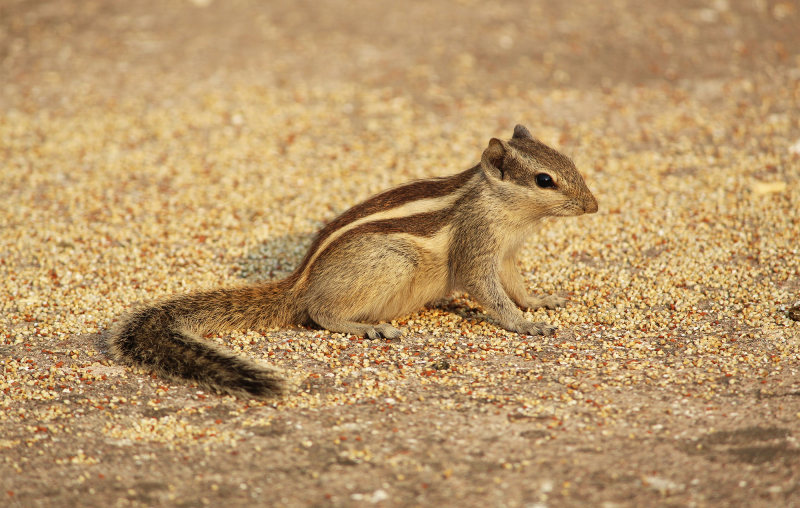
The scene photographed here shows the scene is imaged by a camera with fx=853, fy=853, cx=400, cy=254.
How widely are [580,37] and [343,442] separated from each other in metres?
7.34

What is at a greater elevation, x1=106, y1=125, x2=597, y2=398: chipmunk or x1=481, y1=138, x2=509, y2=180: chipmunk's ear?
x1=481, y1=138, x2=509, y2=180: chipmunk's ear

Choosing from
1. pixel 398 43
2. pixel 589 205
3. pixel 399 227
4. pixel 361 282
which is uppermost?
pixel 398 43

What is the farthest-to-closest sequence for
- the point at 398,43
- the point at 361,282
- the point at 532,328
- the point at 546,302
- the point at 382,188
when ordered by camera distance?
the point at 398,43 → the point at 382,188 → the point at 546,302 → the point at 532,328 → the point at 361,282

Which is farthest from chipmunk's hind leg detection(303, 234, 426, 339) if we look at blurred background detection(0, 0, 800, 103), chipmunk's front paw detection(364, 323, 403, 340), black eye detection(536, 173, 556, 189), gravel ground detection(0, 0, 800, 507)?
blurred background detection(0, 0, 800, 103)

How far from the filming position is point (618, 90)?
30.2 ft

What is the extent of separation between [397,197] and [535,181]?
84 centimetres

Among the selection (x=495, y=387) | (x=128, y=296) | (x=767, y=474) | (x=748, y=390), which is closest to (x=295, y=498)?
(x=495, y=387)

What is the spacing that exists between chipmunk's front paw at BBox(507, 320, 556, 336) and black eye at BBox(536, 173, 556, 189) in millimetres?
833

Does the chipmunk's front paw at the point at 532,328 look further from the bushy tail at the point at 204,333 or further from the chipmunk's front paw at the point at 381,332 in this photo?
the bushy tail at the point at 204,333

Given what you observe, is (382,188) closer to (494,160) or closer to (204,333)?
(494,160)

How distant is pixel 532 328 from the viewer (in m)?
5.17

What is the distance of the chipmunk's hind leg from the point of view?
5.05m

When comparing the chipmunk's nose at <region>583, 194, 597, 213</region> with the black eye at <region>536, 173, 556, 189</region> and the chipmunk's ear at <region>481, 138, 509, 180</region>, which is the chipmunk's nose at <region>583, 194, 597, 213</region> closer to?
the black eye at <region>536, 173, 556, 189</region>

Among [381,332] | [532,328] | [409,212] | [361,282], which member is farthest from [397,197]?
[532,328]
